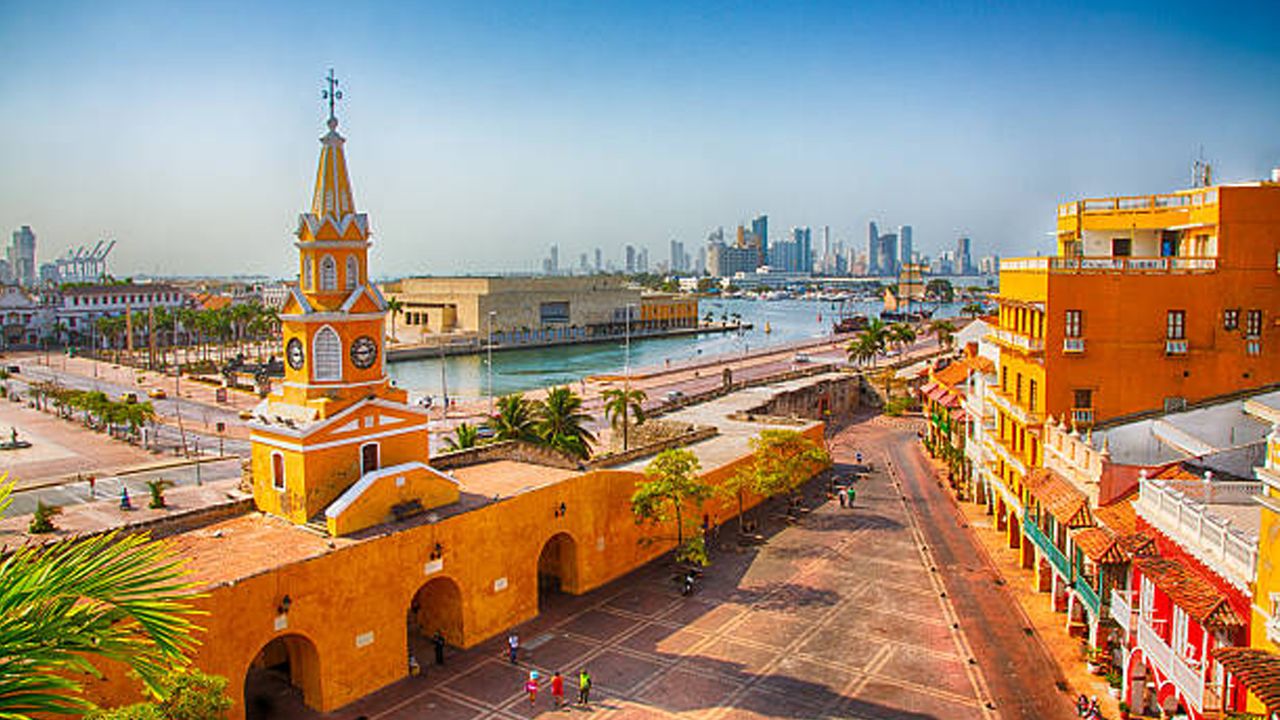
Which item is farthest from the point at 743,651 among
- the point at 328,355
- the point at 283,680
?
the point at 328,355

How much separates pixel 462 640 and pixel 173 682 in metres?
11.2

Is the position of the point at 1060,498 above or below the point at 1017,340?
below

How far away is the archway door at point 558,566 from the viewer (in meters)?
33.0

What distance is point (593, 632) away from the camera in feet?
96.9

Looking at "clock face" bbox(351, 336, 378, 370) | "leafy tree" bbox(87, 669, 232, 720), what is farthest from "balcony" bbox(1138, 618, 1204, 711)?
"clock face" bbox(351, 336, 378, 370)

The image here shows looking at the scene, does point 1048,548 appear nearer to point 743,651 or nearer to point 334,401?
point 743,651

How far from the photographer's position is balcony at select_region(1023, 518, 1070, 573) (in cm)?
2928

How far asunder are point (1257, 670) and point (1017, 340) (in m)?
22.7

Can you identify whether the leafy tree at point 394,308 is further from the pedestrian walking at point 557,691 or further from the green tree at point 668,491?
the pedestrian walking at point 557,691

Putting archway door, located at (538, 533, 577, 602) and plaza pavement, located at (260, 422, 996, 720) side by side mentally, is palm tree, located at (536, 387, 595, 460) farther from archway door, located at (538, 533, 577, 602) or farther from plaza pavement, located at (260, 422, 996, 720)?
archway door, located at (538, 533, 577, 602)

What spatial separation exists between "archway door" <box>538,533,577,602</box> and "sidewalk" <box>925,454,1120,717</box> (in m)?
15.7

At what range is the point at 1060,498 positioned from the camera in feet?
95.0

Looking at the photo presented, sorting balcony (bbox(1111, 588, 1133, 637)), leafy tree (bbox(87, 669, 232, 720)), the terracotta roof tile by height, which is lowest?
balcony (bbox(1111, 588, 1133, 637))

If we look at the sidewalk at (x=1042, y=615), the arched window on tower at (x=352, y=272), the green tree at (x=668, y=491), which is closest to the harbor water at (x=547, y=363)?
the green tree at (x=668, y=491)
